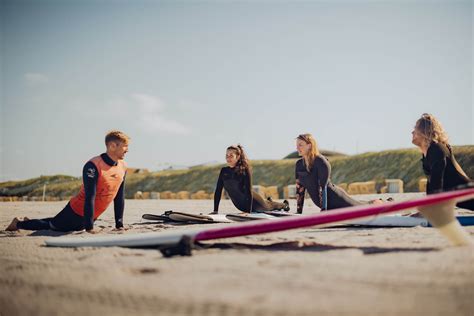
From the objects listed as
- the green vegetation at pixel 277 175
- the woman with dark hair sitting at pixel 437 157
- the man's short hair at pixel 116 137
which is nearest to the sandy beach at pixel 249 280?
the woman with dark hair sitting at pixel 437 157

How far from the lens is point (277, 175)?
43.1 meters

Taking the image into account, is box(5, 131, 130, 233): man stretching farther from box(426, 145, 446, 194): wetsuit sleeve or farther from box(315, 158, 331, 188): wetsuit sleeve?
box(426, 145, 446, 194): wetsuit sleeve

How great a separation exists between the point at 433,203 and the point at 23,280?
305cm

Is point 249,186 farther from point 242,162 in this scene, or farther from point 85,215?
point 85,215

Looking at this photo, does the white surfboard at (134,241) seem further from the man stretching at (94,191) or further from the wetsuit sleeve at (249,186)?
the wetsuit sleeve at (249,186)

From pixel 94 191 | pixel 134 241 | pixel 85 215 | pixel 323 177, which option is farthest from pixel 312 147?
pixel 134 241

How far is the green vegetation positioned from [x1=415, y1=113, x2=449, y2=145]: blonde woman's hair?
25.4m

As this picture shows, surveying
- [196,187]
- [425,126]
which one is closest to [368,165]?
[196,187]

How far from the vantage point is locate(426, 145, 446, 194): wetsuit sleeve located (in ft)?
16.0

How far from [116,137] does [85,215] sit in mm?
1075

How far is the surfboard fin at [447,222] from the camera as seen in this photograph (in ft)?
10.3

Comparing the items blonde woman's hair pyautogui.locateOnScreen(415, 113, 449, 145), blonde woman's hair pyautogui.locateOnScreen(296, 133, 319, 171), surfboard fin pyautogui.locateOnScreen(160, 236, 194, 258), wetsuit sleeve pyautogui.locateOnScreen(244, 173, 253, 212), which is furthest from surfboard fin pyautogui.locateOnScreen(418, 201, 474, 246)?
wetsuit sleeve pyautogui.locateOnScreen(244, 173, 253, 212)

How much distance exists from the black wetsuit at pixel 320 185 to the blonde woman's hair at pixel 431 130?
58.5 inches

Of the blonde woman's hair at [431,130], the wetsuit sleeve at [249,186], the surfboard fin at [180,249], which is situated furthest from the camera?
the wetsuit sleeve at [249,186]
